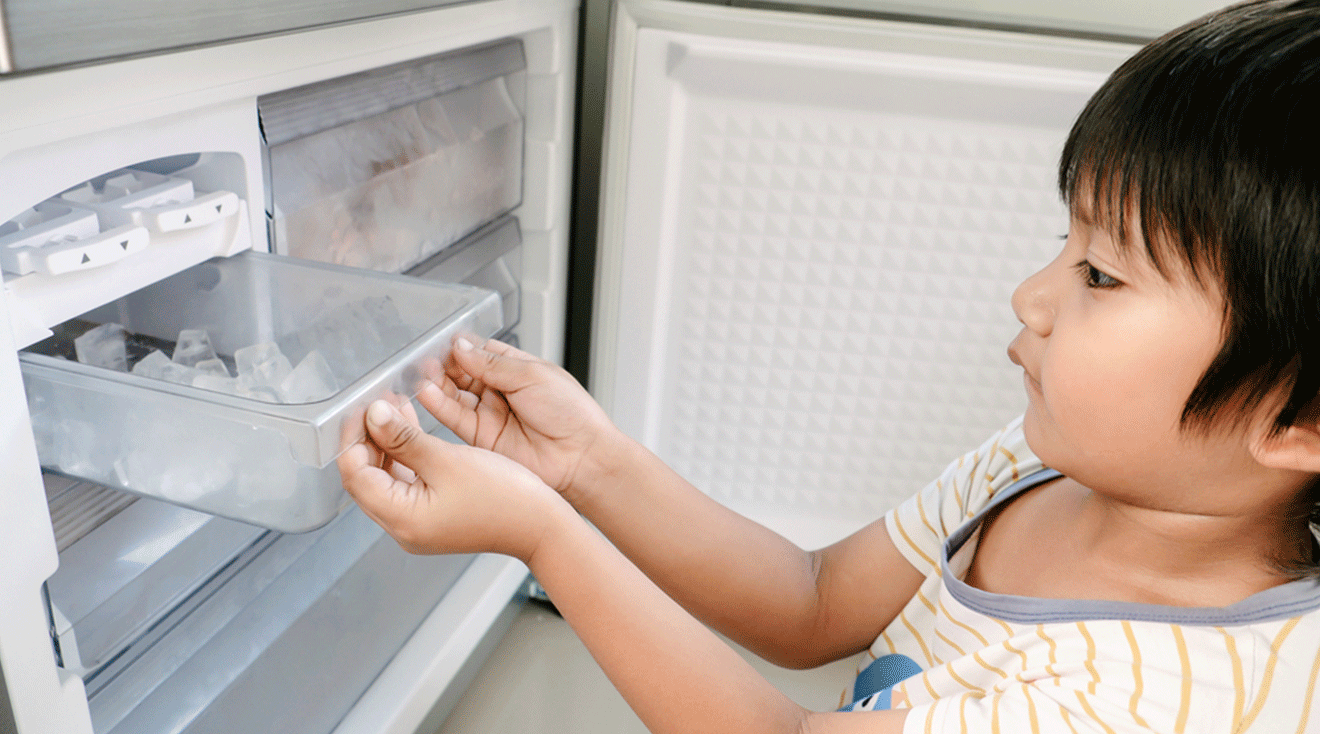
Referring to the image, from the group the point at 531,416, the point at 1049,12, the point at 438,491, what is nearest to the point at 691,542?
the point at 531,416

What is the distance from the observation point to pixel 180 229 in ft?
2.09

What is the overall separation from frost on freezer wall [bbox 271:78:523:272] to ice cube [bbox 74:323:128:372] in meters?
0.14

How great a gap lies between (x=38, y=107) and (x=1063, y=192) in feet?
1.88

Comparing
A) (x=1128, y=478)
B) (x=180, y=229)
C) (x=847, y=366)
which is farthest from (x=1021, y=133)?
(x=180, y=229)

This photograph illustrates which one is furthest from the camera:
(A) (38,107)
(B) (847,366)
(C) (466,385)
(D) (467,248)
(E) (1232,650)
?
(B) (847,366)

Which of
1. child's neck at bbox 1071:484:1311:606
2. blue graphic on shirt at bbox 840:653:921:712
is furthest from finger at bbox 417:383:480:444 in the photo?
child's neck at bbox 1071:484:1311:606

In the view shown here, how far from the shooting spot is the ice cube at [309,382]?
70 centimetres

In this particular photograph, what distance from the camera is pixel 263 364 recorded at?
725 millimetres

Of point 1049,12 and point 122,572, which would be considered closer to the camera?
point 122,572

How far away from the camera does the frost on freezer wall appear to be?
81 cm

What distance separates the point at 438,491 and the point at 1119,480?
1.42ft

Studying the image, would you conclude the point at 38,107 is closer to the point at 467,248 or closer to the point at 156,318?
the point at 156,318

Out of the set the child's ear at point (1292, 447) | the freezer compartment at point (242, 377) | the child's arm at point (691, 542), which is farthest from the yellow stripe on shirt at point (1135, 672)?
the freezer compartment at point (242, 377)

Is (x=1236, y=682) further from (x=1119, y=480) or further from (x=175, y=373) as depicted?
(x=175, y=373)
